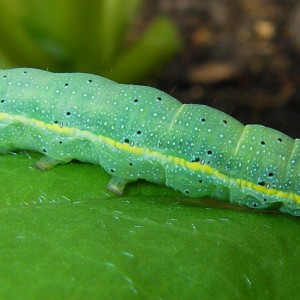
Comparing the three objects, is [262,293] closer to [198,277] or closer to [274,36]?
[198,277]

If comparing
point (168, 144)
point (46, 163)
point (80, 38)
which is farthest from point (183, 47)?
point (46, 163)

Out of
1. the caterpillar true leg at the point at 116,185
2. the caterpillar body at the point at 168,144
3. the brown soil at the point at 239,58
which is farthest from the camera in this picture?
the brown soil at the point at 239,58

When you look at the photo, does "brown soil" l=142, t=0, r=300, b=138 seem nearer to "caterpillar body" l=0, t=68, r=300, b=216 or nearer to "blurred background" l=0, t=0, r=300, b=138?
"blurred background" l=0, t=0, r=300, b=138

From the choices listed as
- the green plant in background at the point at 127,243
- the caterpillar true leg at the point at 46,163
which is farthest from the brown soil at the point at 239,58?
the caterpillar true leg at the point at 46,163

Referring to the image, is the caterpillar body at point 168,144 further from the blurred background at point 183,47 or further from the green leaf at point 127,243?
the blurred background at point 183,47

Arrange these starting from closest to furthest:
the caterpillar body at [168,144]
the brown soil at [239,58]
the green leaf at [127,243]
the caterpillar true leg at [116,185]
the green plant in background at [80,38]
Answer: the green leaf at [127,243] < the caterpillar true leg at [116,185] < the caterpillar body at [168,144] < the green plant in background at [80,38] < the brown soil at [239,58]

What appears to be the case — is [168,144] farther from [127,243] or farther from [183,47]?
[183,47]

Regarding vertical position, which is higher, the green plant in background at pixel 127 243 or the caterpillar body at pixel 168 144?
the caterpillar body at pixel 168 144
